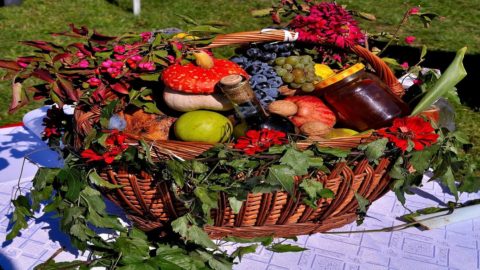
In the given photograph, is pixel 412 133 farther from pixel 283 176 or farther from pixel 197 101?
pixel 197 101

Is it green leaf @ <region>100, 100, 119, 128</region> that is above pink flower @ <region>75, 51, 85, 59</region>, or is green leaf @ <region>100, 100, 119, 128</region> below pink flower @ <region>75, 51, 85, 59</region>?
below

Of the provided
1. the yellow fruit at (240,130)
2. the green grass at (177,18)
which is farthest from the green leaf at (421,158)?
the green grass at (177,18)

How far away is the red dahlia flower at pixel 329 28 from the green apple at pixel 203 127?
452 mm

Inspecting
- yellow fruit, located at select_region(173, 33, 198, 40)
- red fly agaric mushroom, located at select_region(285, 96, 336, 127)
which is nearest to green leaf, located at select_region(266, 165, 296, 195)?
red fly agaric mushroom, located at select_region(285, 96, 336, 127)

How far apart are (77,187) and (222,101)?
481 mm

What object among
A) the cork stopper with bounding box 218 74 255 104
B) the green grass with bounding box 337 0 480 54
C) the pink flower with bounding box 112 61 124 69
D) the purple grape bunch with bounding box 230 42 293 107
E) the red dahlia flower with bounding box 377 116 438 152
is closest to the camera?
the red dahlia flower with bounding box 377 116 438 152

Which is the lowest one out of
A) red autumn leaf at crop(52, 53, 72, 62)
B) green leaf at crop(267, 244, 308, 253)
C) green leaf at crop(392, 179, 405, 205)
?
green leaf at crop(267, 244, 308, 253)

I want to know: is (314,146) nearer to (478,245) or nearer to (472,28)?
(478,245)

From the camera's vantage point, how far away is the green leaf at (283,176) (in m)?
1.25

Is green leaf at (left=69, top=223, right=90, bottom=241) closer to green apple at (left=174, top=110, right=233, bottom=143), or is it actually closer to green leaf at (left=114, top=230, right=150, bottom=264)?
green leaf at (left=114, top=230, right=150, bottom=264)

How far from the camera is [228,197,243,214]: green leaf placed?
1317 millimetres

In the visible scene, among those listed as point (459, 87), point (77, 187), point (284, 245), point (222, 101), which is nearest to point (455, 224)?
point (284, 245)

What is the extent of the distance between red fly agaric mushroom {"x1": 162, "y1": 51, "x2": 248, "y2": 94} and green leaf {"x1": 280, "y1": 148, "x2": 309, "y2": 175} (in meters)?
0.41

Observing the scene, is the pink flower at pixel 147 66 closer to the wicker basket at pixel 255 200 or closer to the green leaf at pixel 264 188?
the wicker basket at pixel 255 200
